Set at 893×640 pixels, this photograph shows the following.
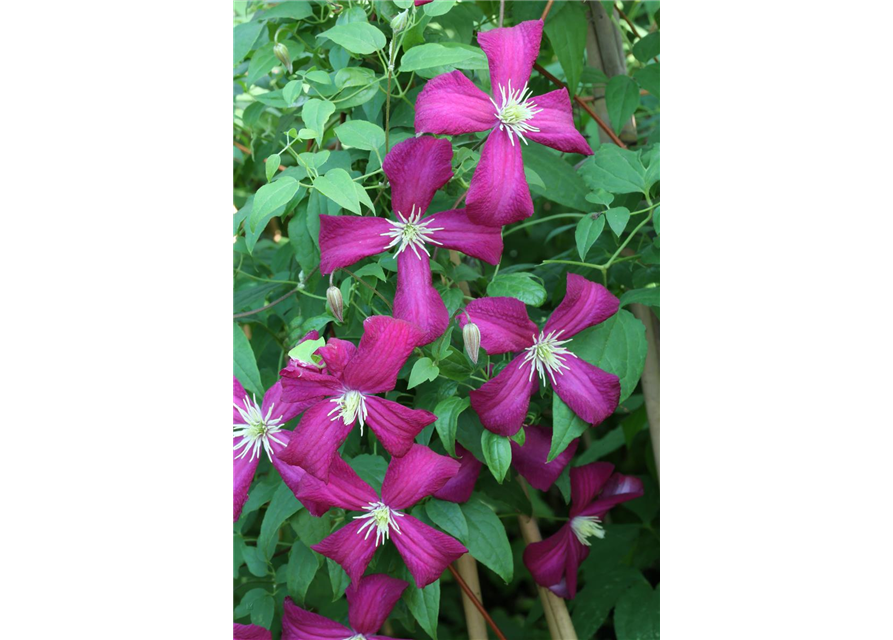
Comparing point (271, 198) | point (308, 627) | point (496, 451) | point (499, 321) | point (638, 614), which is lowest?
point (638, 614)

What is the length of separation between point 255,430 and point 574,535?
41cm

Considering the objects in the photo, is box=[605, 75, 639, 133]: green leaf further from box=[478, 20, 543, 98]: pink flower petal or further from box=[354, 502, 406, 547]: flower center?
box=[354, 502, 406, 547]: flower center

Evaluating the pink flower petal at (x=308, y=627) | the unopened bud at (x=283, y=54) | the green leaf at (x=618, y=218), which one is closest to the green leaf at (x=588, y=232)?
the green leaf at (x=618, y=218)

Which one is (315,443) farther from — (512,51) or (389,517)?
(512,51)

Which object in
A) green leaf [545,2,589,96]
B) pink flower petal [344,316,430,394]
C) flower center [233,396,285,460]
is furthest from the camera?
green leaf [545,2,589,96]

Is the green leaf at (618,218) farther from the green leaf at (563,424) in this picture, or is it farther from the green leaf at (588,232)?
the green leaf at (563,424)

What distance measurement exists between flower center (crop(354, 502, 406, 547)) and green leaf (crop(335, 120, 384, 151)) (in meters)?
0.32

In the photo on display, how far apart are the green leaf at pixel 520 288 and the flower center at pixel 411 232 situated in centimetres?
7

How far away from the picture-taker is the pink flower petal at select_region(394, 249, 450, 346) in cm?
68

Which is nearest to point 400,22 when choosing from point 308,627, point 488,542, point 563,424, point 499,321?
point 499,321

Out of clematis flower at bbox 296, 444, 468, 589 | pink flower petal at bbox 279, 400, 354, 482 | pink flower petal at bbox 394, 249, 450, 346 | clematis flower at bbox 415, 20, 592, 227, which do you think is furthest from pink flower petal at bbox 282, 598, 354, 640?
clematis flower at bbox 415, 20, 592, 227

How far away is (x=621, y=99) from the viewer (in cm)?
91

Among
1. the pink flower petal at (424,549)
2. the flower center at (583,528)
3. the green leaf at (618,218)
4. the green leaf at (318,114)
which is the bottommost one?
the flower center at (583,528)

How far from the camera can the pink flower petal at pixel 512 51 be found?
672 millimetres
